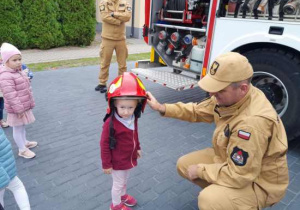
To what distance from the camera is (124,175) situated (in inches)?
87.1

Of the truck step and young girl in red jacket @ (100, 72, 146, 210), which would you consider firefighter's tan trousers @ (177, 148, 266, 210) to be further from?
the truck step

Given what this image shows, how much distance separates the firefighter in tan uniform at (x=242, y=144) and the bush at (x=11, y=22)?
9.48 m

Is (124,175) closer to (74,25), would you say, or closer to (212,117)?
(212,117)

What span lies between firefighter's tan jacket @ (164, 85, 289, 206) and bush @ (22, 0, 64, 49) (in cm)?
957

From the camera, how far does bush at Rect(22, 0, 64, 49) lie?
961 cm

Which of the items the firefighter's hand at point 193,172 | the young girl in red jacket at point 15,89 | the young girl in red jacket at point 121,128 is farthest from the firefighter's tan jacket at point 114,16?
the firefighter's hand at point 193,172

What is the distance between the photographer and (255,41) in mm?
3404

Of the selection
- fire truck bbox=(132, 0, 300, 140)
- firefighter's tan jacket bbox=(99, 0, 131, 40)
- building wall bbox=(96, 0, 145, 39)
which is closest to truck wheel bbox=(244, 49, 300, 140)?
fire truck bbox=(132, 0, 300, 140)

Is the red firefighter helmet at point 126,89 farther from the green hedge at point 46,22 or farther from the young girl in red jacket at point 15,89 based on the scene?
the green hedge at point 46,22

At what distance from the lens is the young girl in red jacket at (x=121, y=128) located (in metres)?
1.87

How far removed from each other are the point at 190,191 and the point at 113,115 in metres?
1.23

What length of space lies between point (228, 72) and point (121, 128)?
872 millimetres

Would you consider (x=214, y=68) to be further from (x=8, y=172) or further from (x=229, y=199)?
(x=8, y=172)

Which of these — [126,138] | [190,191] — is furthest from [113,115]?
[190,191]
